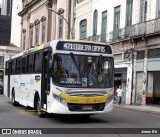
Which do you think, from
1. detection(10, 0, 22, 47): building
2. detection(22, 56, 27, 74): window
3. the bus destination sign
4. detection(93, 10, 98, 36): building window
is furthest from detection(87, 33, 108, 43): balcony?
detection(10, 0, 22, 47): building

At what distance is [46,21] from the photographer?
55156mm

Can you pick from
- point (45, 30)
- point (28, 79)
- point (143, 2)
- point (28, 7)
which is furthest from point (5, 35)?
point (28, 79)

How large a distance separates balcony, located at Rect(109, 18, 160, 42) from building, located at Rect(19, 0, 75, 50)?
752 cm

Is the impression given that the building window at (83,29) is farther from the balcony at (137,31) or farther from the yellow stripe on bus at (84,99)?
the yellow stripe on bus at (84,99)

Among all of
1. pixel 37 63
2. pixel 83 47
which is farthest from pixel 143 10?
pixel 83 47

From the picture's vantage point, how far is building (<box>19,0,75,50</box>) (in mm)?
47594

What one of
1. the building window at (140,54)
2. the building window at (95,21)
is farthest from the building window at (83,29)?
the building window at (140,54)

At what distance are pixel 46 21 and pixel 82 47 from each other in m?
40.3

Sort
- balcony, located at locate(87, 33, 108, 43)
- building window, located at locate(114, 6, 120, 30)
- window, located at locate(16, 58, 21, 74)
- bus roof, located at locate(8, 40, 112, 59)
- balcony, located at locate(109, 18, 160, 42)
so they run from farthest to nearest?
balcony, located at locate(87, 33, 108, 43)
building window, located at locate(114, 6, 120, 30)
balcony, located at locate(109, 18, 160, 42)
window, located at locate(16, 58, 21, 74)
bus roof, located at locate(8, 40, 112, 59)

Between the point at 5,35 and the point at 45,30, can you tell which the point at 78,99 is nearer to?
the point at 45,30

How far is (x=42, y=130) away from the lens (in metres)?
13.0

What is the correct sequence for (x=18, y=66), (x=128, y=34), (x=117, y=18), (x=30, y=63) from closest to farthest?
(x=30, y=63)
(x=18, y=66)
(x=128, y=34)
(x=117, y=18)

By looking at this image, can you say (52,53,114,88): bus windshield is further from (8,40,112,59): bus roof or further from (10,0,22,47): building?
(10,0,22,47): building

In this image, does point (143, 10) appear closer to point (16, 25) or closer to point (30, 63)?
point (30, 63)
